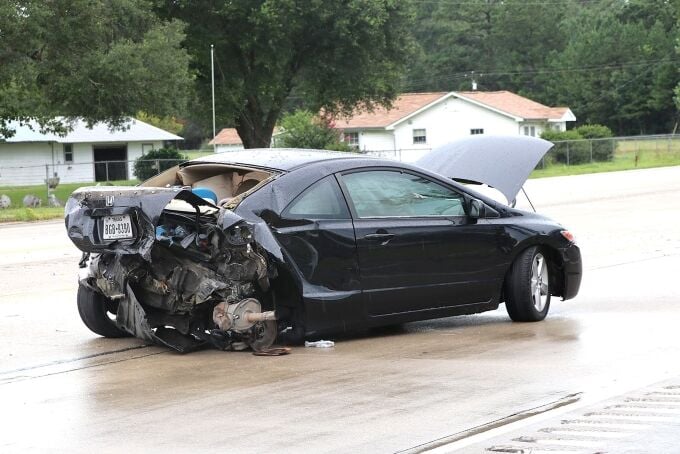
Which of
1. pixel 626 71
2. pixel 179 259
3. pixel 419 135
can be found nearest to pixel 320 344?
pixel 179 259

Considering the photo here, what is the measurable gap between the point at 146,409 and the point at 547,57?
104m

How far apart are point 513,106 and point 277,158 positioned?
72637mm

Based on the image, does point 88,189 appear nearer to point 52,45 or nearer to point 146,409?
point 146,409

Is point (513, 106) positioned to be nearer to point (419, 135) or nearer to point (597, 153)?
point (419, 135)

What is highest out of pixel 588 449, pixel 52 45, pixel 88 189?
pixel 52 45

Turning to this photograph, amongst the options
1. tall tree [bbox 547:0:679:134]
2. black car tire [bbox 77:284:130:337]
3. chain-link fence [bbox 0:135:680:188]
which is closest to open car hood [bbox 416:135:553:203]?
black car tire [bbox 77:284:130:337]

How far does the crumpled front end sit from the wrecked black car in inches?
0.4

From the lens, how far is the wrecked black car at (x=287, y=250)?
899 cm

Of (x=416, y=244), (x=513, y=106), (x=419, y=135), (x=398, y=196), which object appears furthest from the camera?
(x=513, y=106)

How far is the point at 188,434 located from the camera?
6656 mm

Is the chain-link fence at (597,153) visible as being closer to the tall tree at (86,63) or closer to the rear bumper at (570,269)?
the tall tree at (86,63)

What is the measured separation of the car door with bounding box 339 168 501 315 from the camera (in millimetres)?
9555

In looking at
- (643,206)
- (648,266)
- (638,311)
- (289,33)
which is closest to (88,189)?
(638,311)

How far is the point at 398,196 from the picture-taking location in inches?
390
